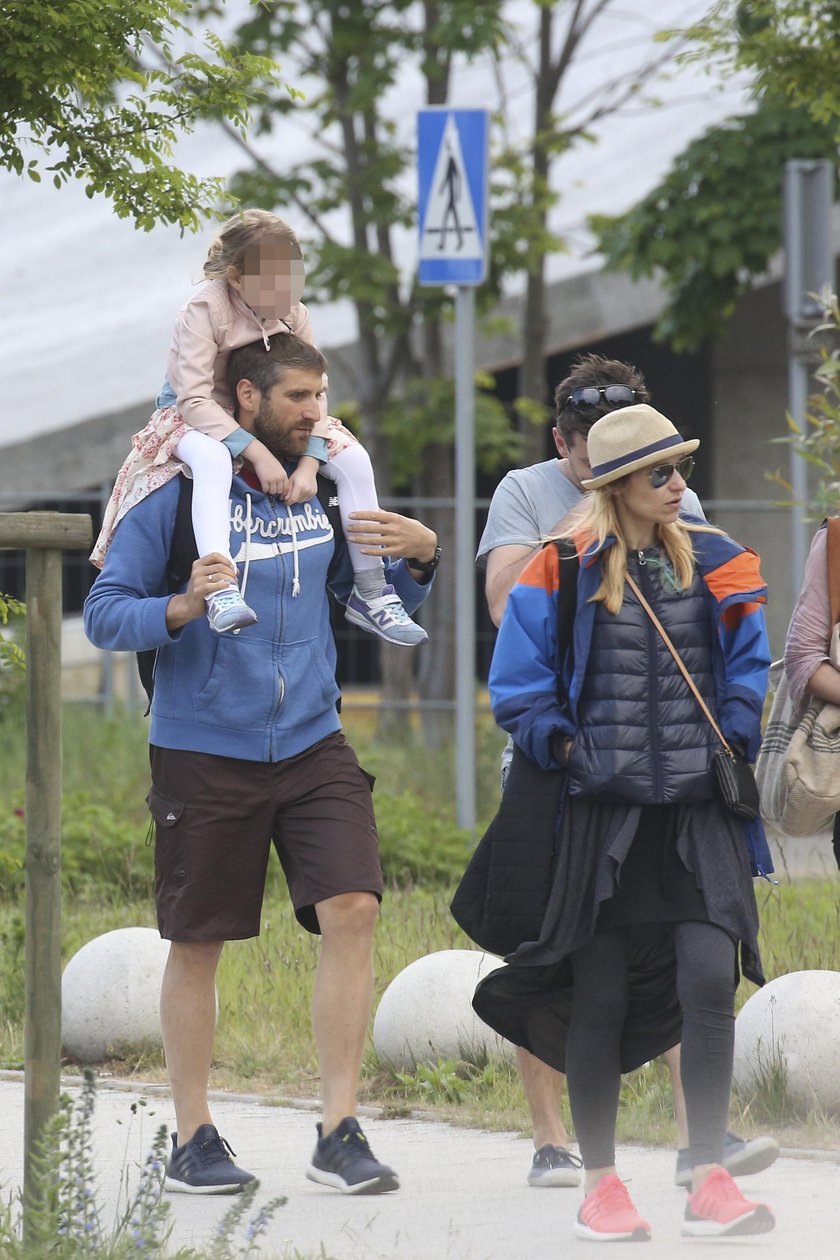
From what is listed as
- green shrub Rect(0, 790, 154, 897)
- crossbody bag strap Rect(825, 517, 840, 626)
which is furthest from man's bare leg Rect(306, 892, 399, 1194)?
green shrub Rect(0, 790, 154, 897)

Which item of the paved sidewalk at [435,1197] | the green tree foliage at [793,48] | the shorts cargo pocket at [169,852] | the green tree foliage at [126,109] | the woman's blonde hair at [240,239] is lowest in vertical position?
the paved sidewalk at [435,1197]

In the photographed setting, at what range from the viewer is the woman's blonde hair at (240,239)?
484 cm

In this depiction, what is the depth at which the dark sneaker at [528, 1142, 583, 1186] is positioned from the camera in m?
4.70

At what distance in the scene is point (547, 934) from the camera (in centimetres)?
436

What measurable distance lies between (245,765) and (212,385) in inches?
34.3

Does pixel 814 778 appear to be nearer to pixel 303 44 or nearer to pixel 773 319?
pixel 303 44

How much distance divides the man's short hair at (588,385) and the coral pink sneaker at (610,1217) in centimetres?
170

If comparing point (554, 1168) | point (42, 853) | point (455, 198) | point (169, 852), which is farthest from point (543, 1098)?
point (455, 198)

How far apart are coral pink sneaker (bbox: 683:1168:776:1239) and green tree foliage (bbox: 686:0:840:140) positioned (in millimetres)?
4987

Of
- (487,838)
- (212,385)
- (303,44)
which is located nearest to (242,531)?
(212,385)

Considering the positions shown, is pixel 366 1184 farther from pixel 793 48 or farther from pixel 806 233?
pixel 806 233

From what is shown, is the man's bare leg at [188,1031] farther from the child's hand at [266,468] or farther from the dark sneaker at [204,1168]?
the child's hand at [266,468]

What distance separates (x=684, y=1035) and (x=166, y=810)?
1256mm

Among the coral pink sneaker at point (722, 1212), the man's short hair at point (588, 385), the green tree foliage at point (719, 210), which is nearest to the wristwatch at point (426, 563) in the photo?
the man's short hair at point (588, 385)
